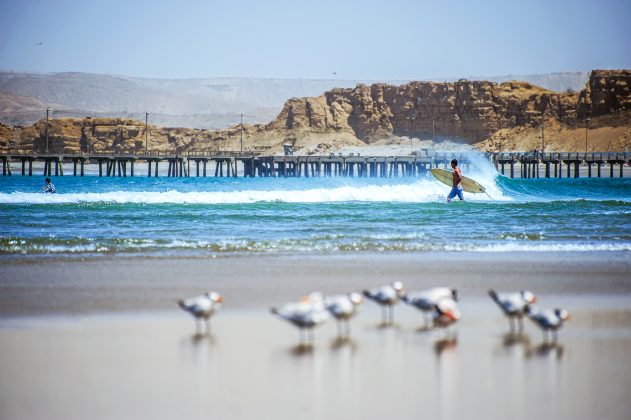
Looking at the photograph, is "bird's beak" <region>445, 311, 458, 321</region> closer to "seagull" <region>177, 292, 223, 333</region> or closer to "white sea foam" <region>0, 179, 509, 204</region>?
"seagull" <region>177, 292, 223, 333</region>

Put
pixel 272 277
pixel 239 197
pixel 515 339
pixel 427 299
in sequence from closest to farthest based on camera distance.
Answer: pixel 515 339 < pixel 427 299 < pixel 272 277 < pixel 239 197

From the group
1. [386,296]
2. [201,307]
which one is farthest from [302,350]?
[386,296]

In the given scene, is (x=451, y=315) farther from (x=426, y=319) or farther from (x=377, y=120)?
(x=377, y=120)

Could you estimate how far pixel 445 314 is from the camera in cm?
762

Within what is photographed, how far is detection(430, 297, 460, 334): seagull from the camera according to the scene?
25.0 ft

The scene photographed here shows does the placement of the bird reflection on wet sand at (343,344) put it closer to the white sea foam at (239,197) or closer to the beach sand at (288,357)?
the beach sand at (288,357)

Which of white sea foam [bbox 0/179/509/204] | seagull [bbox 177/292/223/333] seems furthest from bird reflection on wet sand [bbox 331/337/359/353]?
white sea foam [bbox 0/179/509/204]

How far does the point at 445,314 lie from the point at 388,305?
2.58ft

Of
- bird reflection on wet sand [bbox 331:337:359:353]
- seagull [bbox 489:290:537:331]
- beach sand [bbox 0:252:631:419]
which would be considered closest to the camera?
beach sand [bbox 0:252:631:419]

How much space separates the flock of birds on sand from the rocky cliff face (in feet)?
482

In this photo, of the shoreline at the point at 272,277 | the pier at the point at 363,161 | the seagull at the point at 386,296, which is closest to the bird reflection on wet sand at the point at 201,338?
the shoreline at the point at 272,277

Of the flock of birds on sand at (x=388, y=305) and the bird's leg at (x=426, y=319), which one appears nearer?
the flock of birds on sand at (x=388, y=305)

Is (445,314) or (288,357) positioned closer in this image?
(288,357)

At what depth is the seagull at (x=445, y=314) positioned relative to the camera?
25.0ft
